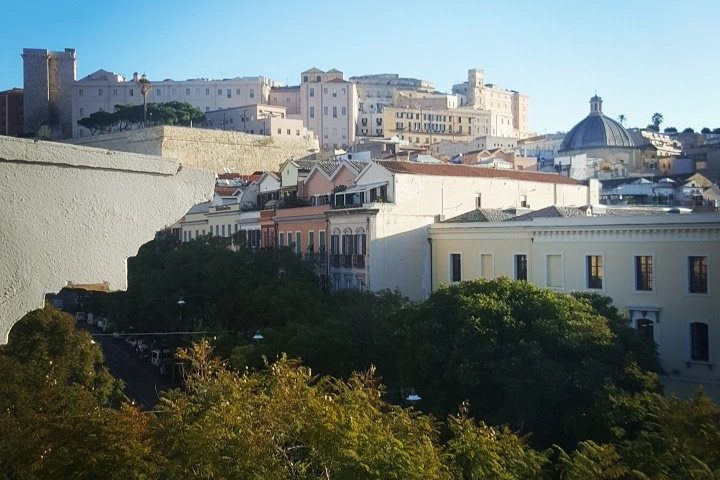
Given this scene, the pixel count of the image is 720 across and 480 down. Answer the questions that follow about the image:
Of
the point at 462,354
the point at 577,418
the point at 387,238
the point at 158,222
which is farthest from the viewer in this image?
the point at 387,238

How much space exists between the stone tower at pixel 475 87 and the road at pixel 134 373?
92361 millimetres

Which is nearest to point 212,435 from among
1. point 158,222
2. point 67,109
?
point 158,222

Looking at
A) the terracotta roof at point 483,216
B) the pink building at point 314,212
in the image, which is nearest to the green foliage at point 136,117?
the pink building at point 314,212

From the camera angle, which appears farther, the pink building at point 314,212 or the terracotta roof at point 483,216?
the pink building at point 314,212

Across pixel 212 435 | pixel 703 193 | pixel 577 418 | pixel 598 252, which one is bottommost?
pixel 577 418

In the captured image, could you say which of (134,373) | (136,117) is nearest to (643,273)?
(134,373)

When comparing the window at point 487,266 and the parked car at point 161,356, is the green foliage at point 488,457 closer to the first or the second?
the window at point 487,266

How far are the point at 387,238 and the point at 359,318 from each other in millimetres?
7607

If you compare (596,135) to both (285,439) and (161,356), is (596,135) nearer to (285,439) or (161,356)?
(161,356)

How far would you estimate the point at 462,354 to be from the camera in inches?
747

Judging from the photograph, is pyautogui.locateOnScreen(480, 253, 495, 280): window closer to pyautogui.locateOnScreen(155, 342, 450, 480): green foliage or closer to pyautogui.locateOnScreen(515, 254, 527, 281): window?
pyautogui.locateOnScreen(515, 254, 527, 281): window

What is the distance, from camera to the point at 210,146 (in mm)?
77188

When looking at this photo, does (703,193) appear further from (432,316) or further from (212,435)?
(212,435)

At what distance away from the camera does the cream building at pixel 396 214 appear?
30500 mm
